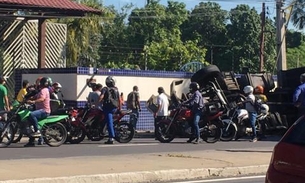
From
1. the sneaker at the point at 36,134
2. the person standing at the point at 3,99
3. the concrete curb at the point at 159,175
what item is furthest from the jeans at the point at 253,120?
the person standing at the point at 3,99

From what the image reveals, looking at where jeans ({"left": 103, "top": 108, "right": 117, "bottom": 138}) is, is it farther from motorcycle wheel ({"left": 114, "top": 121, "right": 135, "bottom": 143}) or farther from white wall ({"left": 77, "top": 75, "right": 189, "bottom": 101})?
white wall ({"left": 77, "top": 75, "right": 189, "bottom": 101})

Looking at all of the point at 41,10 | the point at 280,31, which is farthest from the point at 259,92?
the point at 41,10

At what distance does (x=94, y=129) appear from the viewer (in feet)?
65.9

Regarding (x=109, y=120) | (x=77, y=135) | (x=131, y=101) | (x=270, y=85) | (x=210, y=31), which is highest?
(x=210, y=31)

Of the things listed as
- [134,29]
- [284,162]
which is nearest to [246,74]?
[284,162]

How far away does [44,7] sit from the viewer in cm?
2458

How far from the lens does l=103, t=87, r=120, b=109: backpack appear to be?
1952 cm

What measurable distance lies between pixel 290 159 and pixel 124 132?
1306 centimetres

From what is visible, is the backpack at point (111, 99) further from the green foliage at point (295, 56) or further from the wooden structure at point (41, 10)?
the green foliage at point (295, 56)

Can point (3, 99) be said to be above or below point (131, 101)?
above

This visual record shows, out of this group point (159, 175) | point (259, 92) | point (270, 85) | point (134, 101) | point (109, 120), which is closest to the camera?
point (159, 175)

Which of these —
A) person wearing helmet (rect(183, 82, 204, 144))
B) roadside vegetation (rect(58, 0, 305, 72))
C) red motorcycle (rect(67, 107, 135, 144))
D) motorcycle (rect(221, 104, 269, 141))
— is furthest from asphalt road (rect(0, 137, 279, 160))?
roadside vegetation (rect(58, 0, 305, 72))

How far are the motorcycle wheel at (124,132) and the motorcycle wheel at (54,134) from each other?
1.84 m

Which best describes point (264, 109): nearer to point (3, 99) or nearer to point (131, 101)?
point (131, 101)
